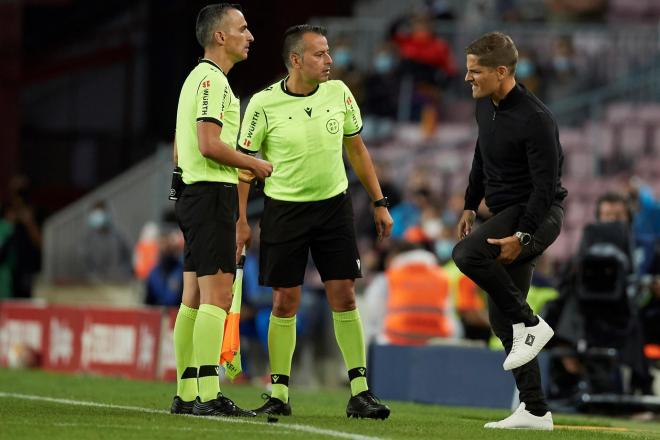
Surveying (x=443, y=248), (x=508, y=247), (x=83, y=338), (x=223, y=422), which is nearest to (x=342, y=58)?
(x=443, y=248)

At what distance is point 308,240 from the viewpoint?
31.0ft

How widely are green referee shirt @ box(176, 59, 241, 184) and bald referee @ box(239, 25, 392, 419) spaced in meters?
0.50

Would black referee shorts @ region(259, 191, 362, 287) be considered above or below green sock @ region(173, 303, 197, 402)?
above

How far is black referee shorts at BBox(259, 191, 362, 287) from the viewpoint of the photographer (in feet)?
30.9

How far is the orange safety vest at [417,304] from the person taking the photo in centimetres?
1501

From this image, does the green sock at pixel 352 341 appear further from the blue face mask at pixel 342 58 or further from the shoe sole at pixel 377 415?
the blue face mask at pixel 342 58

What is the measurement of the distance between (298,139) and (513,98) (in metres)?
1.29

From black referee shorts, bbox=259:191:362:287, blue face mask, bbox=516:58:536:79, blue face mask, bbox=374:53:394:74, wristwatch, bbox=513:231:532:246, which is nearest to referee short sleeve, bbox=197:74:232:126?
black referee shorts, bbox=259:191:362:287

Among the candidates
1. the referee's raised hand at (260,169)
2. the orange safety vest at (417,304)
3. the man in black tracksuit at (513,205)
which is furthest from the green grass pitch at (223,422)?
the orange safety vest at (417,304)

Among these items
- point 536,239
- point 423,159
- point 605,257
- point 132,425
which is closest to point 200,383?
point 132,425

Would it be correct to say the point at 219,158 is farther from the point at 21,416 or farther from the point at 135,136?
the point at 135,136

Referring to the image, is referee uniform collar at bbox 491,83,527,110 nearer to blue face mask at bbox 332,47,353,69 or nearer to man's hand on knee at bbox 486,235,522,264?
man's hand on knee at bbox 486,235,522,264

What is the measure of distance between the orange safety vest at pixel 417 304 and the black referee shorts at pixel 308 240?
219 inches

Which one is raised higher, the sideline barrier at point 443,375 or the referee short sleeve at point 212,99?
the referee short sleeve at point 212,99
